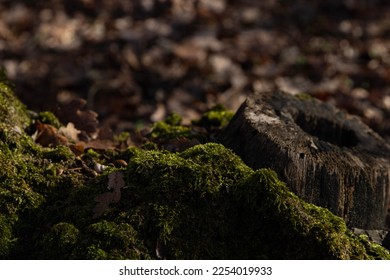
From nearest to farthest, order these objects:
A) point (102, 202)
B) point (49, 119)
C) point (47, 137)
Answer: point (102, 202), point (47, 137), point (49, 119)

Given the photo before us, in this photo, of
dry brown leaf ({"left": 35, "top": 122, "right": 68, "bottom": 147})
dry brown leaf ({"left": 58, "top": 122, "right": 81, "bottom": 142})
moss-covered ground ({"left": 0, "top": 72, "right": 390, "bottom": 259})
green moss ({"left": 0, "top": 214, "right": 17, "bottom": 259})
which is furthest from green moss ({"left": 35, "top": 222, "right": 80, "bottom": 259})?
dry brown leaf ({"left": 58, "top": 122, "right": 81, "bottom": 142})

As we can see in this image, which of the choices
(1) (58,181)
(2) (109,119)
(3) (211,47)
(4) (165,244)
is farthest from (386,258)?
(3) (211,47)

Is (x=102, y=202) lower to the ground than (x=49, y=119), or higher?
lower

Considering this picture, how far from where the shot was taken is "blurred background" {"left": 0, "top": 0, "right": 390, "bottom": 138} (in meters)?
7.03

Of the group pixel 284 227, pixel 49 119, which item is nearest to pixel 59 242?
pixel 284 227

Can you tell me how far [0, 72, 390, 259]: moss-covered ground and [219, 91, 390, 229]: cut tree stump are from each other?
0.71 feet

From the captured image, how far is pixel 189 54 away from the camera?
7750 millimetres

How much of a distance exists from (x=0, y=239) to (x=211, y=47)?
5.84 meters

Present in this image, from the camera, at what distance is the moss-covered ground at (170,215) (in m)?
2.50

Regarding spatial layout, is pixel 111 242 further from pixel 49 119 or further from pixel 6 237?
pixel 49 119

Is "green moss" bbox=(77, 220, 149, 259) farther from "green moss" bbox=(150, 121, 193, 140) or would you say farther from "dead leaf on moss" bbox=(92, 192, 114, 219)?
"green moss" bbox=(150, 121, 193, 140)

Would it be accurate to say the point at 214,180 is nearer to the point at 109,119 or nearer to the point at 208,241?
the point at 208,241

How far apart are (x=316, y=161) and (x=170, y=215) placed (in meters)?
0.85

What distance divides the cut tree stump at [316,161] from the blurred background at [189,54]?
126 inches
